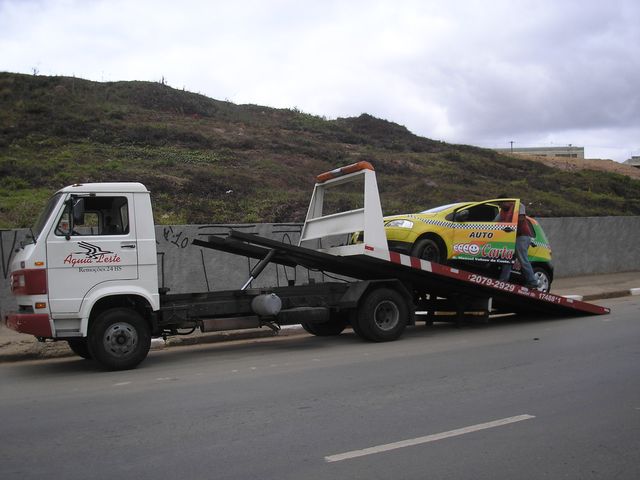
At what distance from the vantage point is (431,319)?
12.4 m

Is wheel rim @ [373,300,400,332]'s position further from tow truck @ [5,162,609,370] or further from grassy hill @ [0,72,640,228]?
grassy hill @ [0,72,640,228]

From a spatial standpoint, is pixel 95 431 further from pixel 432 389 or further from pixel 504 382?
pixel 504 382

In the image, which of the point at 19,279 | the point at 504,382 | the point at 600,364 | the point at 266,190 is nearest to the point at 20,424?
the point at 19,279

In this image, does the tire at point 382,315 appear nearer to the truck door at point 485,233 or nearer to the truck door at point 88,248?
the truck door at point 485,233

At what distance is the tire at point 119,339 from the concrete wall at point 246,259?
4.51 meters

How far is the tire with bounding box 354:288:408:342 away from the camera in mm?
10438

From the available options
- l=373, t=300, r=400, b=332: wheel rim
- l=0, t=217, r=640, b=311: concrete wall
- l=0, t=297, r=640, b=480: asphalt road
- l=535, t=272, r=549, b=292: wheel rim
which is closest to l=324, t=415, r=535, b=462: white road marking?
l=0, t=297, r=640, b=480: asphalt road

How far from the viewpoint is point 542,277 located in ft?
43.7

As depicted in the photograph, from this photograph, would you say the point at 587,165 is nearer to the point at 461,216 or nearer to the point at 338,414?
the point at 461,216

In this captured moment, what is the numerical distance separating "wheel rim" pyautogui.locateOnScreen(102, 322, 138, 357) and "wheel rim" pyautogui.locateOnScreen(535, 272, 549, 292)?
825 centimetres

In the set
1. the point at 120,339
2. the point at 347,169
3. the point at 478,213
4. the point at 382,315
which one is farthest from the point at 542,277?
the point at 120,339

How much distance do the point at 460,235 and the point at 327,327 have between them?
289 cm

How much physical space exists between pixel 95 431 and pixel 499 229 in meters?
8.21

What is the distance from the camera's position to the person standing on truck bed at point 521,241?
11977 millimetres
